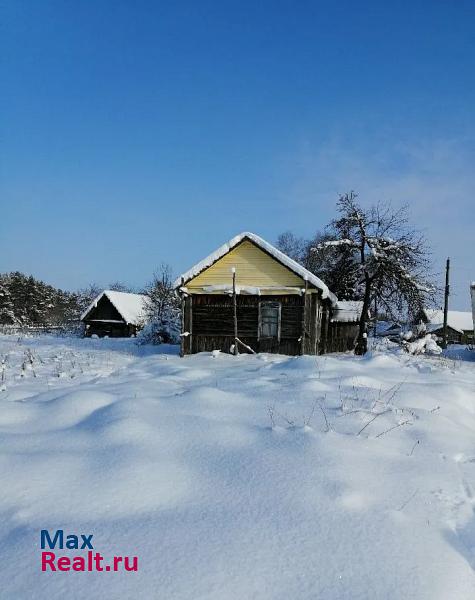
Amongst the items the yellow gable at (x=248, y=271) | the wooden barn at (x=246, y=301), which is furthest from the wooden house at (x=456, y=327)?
the yellow gable at (x=248, y=271)

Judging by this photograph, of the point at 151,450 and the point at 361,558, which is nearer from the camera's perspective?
the point at 361,558

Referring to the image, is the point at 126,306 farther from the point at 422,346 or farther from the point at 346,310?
the point at 422,346

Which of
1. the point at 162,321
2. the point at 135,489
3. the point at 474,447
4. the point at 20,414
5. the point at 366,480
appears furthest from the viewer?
the point at 162,321

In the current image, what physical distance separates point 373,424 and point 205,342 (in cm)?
1210

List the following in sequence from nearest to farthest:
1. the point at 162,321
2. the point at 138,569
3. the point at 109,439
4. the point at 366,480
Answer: the point at 138,569 < the point at 366,480 < the point at 109,439 < the point at 162,321

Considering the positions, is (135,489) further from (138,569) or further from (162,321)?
(162,321)

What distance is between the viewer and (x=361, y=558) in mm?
2330

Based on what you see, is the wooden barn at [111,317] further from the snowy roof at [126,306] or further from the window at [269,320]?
the window at [269,320]

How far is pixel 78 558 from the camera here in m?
2.29

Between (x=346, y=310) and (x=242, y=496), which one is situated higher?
(x=346, y=310)

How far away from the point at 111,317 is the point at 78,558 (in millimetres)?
35232

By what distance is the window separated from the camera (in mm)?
16234

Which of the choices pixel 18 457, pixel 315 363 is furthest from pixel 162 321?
pixel 18 457

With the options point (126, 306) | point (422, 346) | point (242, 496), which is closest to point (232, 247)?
point (422, 346)
